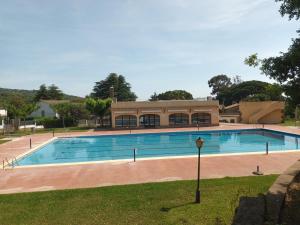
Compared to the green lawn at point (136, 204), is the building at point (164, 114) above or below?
above

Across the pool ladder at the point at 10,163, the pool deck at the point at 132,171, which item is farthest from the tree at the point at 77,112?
the pool deck at the point at 132,171

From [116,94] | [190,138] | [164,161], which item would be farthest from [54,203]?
[116,94]

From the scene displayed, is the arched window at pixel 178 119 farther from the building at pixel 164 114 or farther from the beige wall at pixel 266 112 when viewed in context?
the beige wall at pixel 266 112

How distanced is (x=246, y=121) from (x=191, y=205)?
117 feet

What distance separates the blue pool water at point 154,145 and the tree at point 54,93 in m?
48.7

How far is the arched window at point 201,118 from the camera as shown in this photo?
41406mm

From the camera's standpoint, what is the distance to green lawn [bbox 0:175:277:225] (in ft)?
28.5

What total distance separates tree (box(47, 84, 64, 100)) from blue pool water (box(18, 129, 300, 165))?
4868 cm

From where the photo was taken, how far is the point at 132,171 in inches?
587

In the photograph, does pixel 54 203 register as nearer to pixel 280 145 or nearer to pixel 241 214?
pixel 241 214

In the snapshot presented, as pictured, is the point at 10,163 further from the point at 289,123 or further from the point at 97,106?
the point at 289,123

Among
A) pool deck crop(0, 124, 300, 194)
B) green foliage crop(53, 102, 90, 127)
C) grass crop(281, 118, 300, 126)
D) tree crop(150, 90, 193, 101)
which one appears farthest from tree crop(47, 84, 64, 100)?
pool deck crop(0, 124, 300, 194)

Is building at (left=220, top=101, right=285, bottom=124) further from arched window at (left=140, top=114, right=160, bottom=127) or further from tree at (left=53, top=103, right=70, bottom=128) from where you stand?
tree at (left=53, top=103, right=70, bottom=128)

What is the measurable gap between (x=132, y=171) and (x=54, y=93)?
68.0 meters
